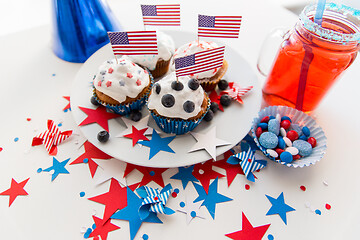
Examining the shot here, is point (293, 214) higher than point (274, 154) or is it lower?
lower

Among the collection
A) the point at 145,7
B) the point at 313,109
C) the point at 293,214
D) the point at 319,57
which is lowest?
the point at 293,214

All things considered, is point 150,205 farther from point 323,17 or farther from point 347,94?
point 347,94

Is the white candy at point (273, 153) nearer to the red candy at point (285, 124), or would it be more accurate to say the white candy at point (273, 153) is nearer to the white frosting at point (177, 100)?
the red candy at point (285, 124)

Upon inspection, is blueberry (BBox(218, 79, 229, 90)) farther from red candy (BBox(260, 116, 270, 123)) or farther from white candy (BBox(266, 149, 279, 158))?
white candy (BBox(266, 149, 279, 158))

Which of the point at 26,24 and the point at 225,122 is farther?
the point at 26,24

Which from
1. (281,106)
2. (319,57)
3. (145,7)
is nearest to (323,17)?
(319,57)

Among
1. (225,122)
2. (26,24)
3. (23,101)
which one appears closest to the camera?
(225,122)

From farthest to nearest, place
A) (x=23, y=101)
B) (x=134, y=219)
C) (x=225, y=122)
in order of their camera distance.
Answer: (x=23, y=101), (x=225, y=122), (x=134, y=219)
